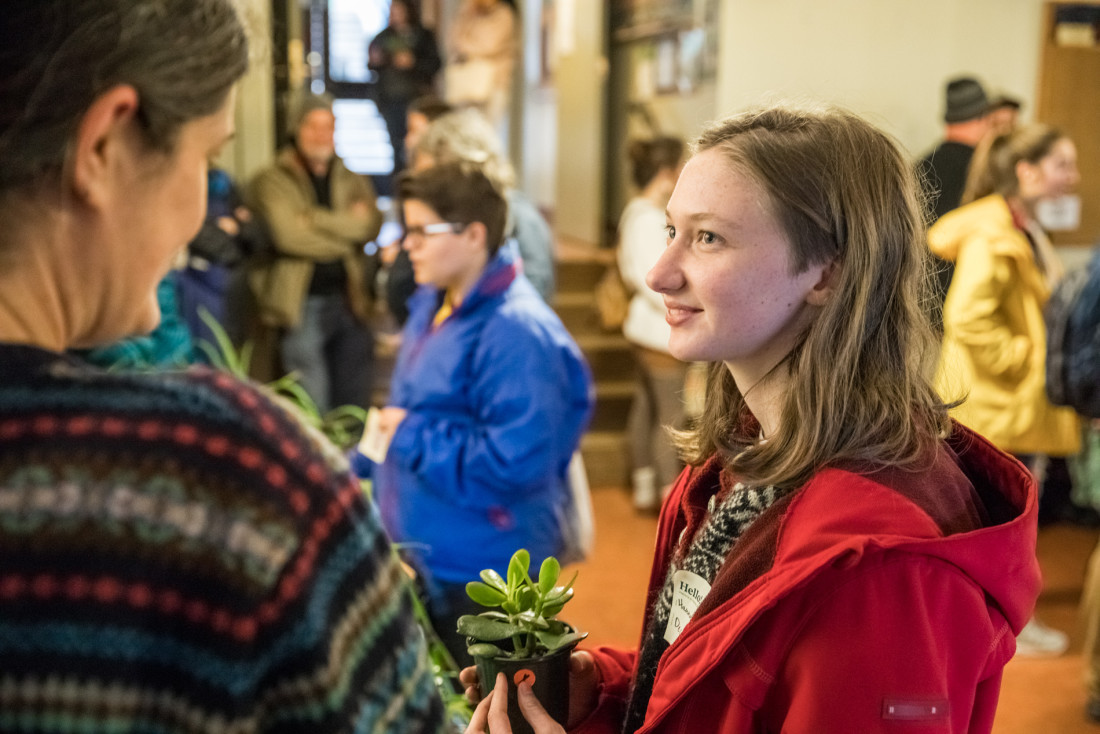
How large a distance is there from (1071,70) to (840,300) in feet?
16.8

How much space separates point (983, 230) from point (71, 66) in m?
3.68

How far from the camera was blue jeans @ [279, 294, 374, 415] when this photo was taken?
17.2ft

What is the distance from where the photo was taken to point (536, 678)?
121 centimetres

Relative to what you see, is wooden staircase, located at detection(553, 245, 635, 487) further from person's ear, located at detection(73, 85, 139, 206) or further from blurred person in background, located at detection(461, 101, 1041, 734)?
person's ear, located at detection(73, 85, 139, 206)

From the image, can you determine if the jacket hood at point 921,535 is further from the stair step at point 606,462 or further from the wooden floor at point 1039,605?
the stair step at point 606,462

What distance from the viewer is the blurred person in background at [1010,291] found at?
3.75 metres

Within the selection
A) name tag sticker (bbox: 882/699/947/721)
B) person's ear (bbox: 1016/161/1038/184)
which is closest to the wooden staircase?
person's ear (bbox: 1016/161/1038/184)

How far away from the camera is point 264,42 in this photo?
2.56ft

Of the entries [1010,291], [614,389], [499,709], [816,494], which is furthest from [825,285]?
[614,389]

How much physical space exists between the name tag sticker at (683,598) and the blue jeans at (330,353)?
4162 millimetres

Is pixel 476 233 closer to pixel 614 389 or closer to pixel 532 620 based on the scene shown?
pixel 532 620

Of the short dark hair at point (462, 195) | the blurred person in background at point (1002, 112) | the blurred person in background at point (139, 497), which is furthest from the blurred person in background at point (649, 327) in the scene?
the blurred person in background at point (139, 497)

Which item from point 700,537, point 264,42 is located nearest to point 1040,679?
point 700,537

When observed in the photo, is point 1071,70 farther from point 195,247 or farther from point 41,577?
point 41,577
